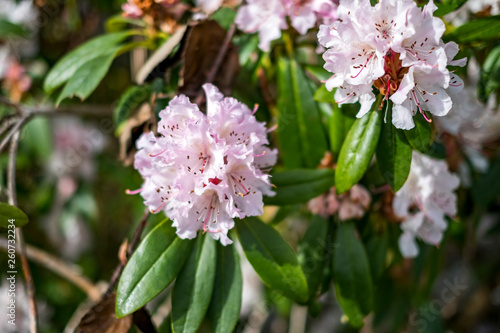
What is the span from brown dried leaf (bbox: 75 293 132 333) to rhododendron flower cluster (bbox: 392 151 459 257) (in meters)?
0.75

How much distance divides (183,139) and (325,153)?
1.46ft

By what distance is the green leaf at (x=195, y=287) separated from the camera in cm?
102

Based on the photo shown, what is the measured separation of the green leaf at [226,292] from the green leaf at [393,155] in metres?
0.40

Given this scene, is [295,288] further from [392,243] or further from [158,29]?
[158,29]

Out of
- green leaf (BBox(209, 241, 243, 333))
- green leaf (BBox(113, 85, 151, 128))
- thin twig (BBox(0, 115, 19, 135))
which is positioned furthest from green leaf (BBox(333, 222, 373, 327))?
thin twig (BBox(0, 115, 19, 135))

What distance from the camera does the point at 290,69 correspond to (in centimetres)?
136

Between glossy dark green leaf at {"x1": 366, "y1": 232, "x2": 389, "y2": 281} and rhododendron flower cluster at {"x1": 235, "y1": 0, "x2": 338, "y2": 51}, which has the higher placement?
rhododendron flower cluster at {"x1": 235, "y1": 0, "x2": 338, "y2": 51}

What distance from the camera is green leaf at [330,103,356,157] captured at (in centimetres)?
120

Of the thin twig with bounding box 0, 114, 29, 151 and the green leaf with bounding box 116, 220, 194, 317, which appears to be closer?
the green leaf with bounding box 116, 220, 194, 317

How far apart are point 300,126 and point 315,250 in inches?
13.6

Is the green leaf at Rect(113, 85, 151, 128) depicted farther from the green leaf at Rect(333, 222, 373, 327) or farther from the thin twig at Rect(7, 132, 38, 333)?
the green leaf at Rect(333, 222, 373, 327)

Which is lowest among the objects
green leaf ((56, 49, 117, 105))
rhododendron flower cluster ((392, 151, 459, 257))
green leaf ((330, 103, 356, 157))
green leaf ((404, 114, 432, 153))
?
rhododendron flower cluster ((392, 151, 459, 257))

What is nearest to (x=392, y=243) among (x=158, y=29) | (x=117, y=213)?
(x=158, y=29)

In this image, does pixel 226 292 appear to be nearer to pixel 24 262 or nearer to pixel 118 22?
pixel 24 262
